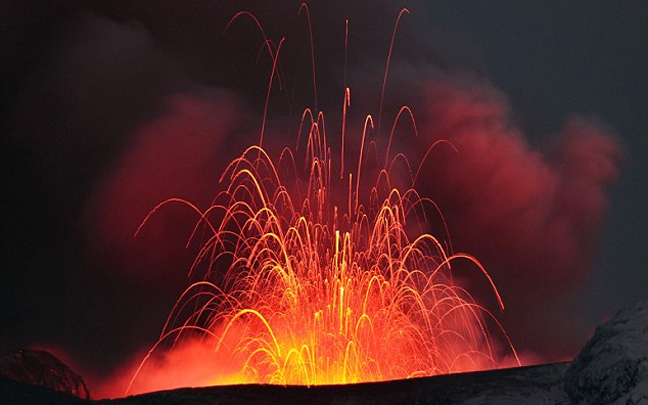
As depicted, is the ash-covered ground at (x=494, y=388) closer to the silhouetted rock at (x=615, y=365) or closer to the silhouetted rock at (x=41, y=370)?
the silhouetted rock at (x=615, y=365)

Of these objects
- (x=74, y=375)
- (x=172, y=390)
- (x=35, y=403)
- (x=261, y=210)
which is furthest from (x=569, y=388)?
(x=261, y=210)

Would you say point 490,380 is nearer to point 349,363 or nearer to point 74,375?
point 74,375

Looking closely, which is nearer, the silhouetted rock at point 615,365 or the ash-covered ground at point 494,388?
the silhouetted rock at point 615,365

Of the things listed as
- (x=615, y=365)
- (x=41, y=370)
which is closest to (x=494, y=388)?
(x=615, y=365)

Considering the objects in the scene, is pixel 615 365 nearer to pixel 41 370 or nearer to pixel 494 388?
pixel 494 388

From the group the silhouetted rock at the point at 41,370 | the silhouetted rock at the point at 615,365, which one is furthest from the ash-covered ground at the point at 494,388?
the silhouetted rock at the point at 41,370

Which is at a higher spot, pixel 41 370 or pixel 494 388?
pixel 494 388
